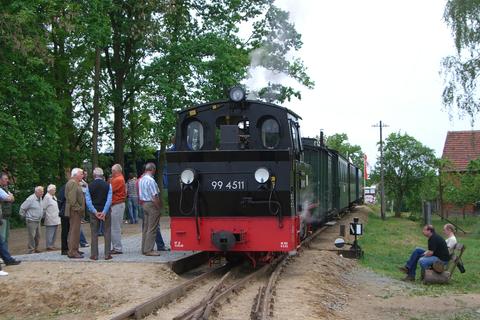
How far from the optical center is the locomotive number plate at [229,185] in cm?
1059

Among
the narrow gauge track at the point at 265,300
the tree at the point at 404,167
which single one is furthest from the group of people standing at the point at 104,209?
the tree at the point at 404,167

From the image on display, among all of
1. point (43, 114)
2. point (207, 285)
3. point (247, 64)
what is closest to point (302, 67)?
point (247, 64)

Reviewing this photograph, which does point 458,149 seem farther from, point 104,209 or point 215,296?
point 215,296

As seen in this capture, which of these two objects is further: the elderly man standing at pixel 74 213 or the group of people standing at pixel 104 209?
the elderly man standing at pixel 74 213

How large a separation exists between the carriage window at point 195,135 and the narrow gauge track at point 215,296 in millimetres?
2355

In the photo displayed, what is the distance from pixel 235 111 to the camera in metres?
11.2

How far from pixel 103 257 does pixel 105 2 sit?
1317cm

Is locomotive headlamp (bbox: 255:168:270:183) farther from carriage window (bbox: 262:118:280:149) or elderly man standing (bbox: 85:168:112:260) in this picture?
elderly man standing (bbox: 85:168:112:260)

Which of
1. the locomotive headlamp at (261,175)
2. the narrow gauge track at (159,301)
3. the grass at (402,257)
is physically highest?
the locomotive headlamp at (261,175)

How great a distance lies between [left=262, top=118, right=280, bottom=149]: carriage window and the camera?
11086mm

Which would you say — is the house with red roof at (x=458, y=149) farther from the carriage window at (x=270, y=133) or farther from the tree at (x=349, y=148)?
the tree at (x=349, y=148)

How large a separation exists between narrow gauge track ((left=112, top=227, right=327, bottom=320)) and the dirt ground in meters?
0.21

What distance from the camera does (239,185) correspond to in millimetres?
10594

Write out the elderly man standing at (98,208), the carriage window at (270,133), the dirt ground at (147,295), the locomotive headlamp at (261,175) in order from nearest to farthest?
the dirt ground at (147,295) → the locomotive headlamp at (261,175) → the carriage window at (270,133) → the elderly man standing at (98,208)
